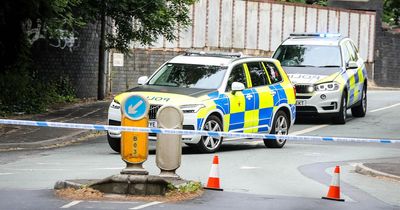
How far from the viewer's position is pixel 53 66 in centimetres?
2712

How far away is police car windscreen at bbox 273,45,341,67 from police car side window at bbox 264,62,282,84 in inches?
190

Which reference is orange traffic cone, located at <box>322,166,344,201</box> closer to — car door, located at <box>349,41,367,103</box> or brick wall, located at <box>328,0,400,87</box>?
car door, located at <box>349,41,367,103</box>

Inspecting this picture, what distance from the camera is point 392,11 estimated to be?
58156mm

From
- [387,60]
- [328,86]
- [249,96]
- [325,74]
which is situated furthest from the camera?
[387,60]

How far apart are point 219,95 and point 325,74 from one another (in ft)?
22.6

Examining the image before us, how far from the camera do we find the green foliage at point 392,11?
5688cm

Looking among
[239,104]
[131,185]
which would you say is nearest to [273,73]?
[239,104]

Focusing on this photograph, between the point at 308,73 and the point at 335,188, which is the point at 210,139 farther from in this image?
the point at 308,73

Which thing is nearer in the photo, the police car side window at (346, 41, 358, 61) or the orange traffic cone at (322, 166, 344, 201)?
the orange traffic cone at (322, 166, 344, 201)

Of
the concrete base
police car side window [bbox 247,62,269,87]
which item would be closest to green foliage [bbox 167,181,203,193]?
the concrete base

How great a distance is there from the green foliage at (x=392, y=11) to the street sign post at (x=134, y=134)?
4679cm

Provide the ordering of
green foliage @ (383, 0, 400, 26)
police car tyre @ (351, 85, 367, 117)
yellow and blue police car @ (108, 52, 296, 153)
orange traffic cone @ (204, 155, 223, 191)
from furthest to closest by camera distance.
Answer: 1. green foliage @ (383, 0, 400, 26)
2. police car tyre @ (351, 85, 367, 117)
3. yellow and blue police car @ (108, 52, 296, 153)
4. orange traffic cone @ (204, 155, 223, 191)

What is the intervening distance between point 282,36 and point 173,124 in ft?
91.2

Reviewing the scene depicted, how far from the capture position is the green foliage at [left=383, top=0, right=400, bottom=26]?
56.9m
